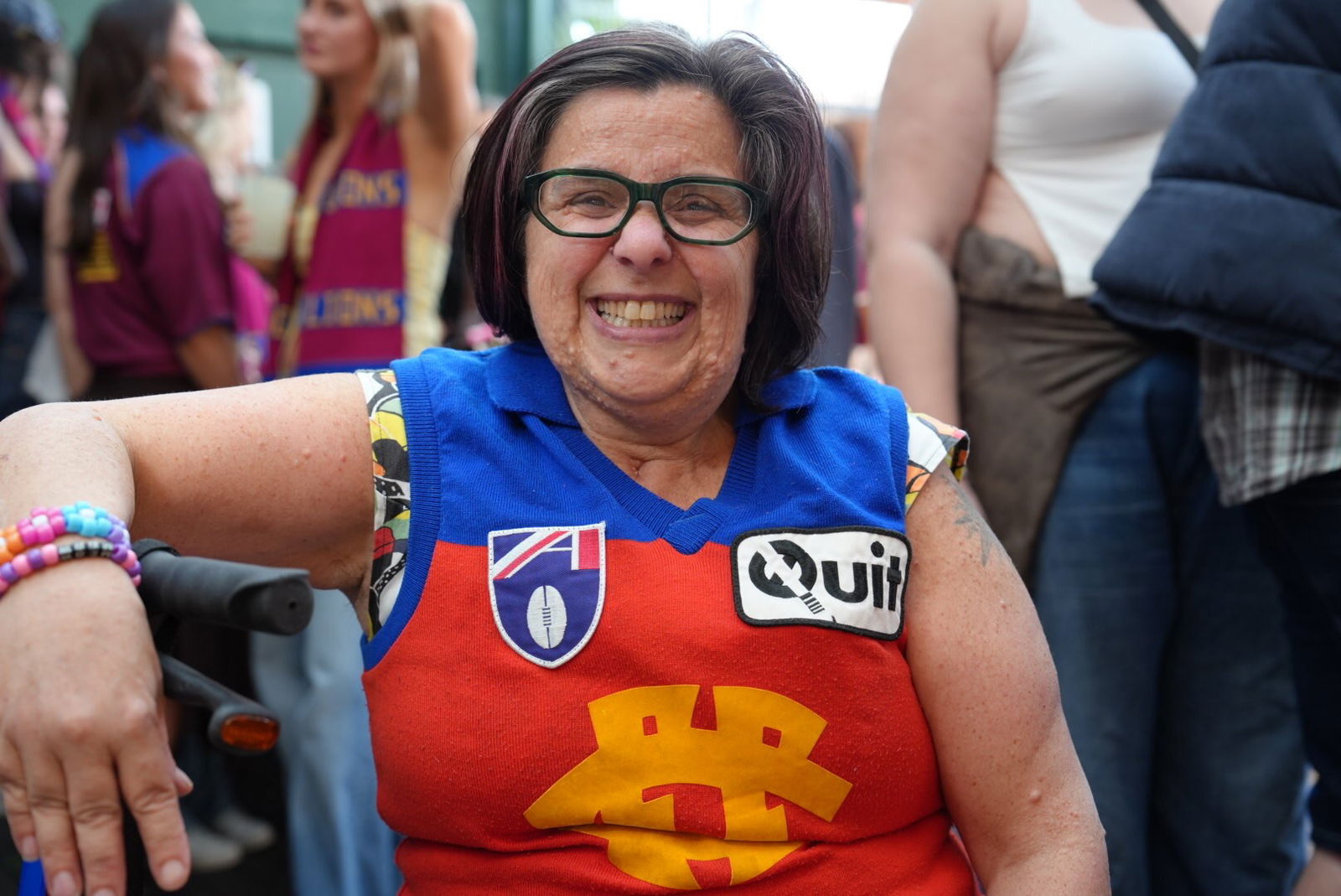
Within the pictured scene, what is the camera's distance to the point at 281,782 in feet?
13.5

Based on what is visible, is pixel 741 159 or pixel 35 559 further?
pixel 741 159

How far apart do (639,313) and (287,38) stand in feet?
31.2

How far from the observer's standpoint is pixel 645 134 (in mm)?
1623

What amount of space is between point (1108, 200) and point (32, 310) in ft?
10.6

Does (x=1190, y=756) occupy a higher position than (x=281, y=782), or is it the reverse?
(x=1190, y=756)

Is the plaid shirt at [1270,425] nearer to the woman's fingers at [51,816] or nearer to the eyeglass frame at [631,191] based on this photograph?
the eyeglass frame at [631,191]

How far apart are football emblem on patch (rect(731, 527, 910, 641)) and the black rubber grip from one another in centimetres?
60

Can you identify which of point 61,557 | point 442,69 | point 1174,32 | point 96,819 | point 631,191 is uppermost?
point 1174,32

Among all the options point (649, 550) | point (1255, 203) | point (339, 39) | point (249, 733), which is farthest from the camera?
point (339, 39)

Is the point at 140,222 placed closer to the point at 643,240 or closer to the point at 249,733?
the point at 643,240

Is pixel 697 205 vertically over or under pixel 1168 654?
over

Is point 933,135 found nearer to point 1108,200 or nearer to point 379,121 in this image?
point 1108,200

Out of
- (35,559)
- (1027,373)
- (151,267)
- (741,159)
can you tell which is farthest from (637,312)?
(151,267)

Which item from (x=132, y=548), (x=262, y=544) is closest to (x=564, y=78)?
(x=262, y=544)
